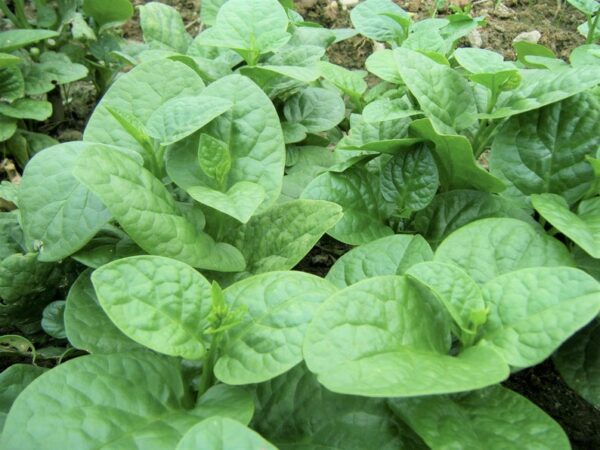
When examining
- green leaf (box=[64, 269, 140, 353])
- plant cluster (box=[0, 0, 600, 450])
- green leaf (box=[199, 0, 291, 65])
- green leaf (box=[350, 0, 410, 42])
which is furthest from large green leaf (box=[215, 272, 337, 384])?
green leaf (box=[350, 0, 410, 42])

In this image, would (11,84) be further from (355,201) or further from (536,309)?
(536,309)

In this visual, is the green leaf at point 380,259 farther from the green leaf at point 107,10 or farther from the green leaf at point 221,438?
the green leaf at point 107,10

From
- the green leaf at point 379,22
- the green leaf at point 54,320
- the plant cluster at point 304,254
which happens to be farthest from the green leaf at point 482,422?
the green leaf at point 379,22

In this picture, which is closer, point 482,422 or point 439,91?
point 482,422

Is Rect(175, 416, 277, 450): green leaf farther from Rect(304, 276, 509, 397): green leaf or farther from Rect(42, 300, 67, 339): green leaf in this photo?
Rect(42, 300, 67, 339): green leaf

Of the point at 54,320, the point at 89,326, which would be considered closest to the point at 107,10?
the point at 54,320

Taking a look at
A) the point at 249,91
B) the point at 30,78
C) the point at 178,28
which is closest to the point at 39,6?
the point at 30,78

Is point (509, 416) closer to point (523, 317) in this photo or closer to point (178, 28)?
point (523, 317)
